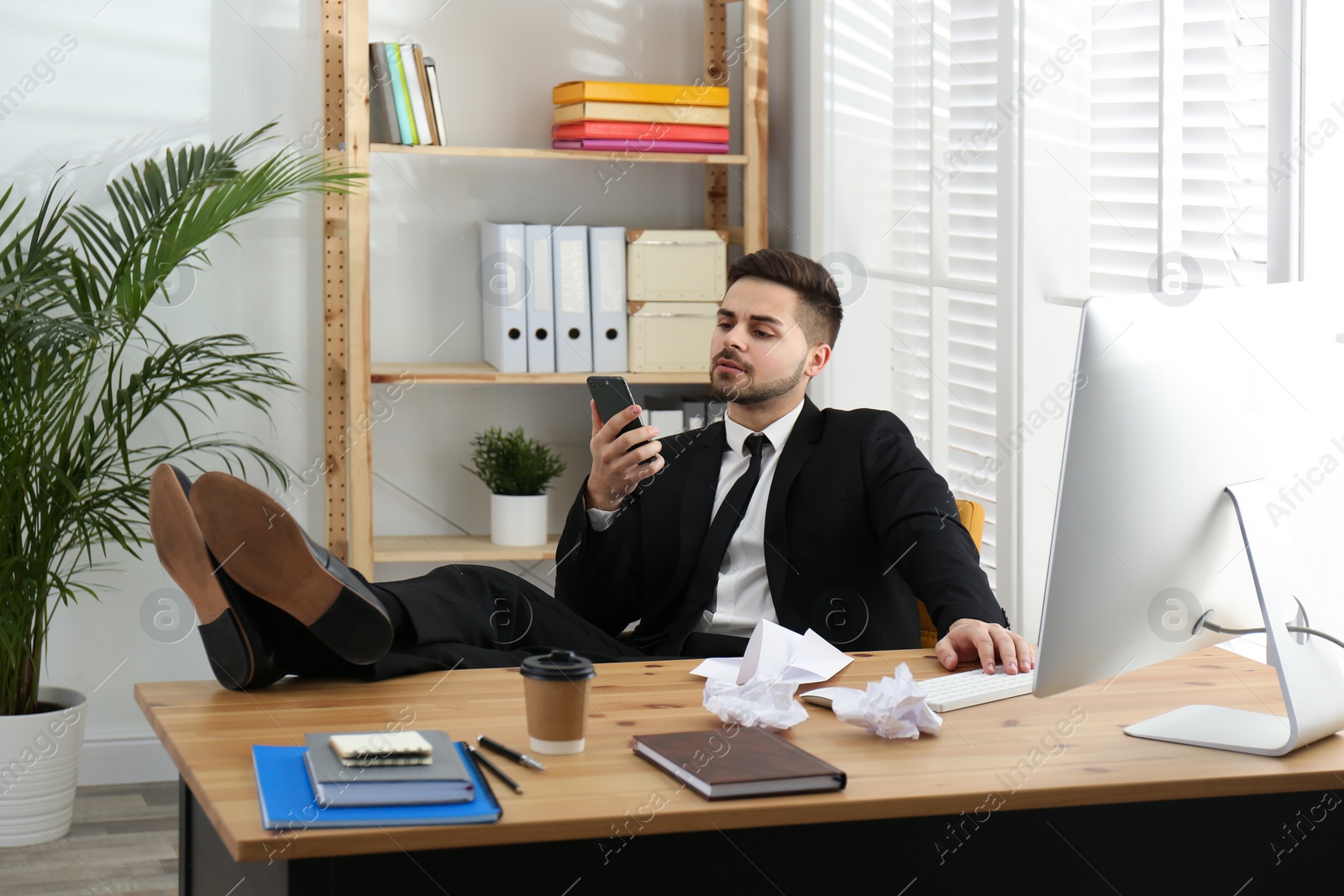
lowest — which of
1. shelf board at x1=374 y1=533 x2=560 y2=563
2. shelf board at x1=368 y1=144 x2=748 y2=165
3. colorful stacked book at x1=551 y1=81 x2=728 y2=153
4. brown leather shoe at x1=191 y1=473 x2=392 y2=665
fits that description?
shelf board at x1=374 y1=533 x2=560 y2=563

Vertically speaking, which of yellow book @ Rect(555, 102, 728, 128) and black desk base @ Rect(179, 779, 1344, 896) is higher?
yellow book @ Rect(555, 102, 728, 128)

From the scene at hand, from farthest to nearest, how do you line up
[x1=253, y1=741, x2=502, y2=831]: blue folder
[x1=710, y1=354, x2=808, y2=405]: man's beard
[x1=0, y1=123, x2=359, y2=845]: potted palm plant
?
[x1=0, y1=123, x2=359, y2=845]: potted palm plant
[x1=710, y1=354, x2=808, y2=405]: man's beard
[x1=253, y1=741, x2=502, y2=831]: blue folder

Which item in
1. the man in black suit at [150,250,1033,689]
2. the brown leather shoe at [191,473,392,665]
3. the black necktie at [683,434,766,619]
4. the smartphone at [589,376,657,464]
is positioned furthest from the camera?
the black necktie at [683,434,766,619]

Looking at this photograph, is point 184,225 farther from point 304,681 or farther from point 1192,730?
point 1192,730

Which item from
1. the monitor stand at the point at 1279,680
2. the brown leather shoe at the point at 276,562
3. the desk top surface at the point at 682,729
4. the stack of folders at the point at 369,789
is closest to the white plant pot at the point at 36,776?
the desk top surface at the point at 682,729

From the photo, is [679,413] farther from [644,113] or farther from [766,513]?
[766,513]

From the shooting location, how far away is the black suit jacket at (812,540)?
2125mm

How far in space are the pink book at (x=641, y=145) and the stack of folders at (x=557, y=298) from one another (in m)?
0.19

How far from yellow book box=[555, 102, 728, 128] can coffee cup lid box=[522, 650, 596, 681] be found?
2148mm

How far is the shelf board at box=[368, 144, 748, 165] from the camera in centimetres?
309

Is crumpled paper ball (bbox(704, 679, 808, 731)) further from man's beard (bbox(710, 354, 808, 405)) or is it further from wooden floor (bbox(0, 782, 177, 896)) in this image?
wooden floor (bbox(0, 782, 177, 896))

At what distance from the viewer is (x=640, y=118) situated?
323 cm

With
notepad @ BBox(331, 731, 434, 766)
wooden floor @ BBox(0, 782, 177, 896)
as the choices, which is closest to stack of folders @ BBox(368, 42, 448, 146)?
wooden floor @ BBox(0, 782, 177, 896)

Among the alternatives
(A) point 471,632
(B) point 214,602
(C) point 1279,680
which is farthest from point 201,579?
(C) point 1279,680
